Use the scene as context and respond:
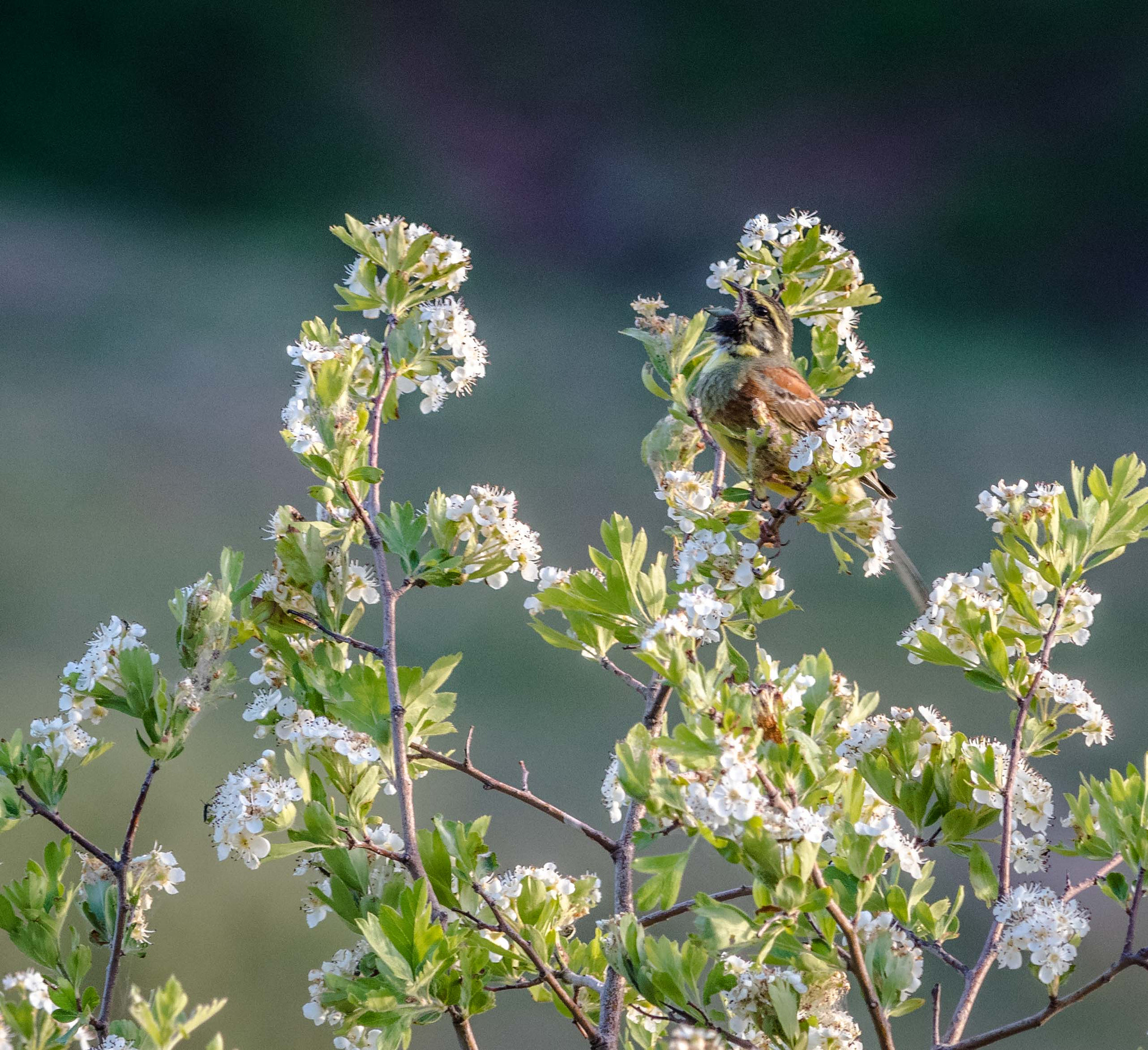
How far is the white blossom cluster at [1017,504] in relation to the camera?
0.64 metres

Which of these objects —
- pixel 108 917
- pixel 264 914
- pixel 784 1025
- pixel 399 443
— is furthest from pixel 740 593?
pixel 399 443

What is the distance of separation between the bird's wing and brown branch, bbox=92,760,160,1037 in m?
0.51

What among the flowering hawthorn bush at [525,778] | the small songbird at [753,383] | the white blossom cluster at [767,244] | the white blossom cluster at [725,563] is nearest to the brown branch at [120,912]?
the flowering hawthorn bush at [525,778]

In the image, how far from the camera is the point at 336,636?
66 cm

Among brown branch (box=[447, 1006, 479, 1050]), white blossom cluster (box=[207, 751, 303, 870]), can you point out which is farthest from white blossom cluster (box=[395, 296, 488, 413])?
brown branch (box=[447, 1006, 479, 1050])

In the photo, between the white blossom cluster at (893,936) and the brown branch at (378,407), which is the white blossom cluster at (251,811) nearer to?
the brown branch at (378,407)

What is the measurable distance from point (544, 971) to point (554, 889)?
10cm

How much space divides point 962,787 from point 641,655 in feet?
0.83

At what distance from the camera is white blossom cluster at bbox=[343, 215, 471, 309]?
2.27ft

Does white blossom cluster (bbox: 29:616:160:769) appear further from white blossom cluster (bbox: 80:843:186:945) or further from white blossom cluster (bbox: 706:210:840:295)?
white blossom cluster (bbox: 706:210:840:295)

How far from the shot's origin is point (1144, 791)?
60cm

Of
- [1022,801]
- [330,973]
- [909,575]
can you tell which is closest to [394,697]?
[330,973]

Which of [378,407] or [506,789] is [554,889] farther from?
[378,407]

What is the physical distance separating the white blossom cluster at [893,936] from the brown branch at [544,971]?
159 millimetres
